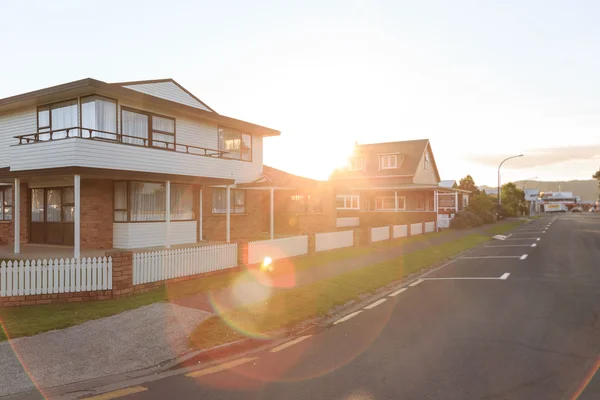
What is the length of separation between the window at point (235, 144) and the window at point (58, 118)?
7.47m

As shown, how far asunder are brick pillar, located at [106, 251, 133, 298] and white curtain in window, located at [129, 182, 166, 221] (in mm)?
6854

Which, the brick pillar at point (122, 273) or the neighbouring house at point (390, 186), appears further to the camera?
the neighbouring house at point (390, 186)

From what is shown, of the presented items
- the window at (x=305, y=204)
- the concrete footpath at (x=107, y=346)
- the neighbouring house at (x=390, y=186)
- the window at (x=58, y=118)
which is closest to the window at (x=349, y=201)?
the neighbouring house at (x=390, y=186)

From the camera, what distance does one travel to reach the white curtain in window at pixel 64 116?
55.0 ft

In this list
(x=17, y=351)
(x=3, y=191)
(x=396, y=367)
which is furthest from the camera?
(x=3, y=191)

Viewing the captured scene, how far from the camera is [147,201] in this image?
58.9ft

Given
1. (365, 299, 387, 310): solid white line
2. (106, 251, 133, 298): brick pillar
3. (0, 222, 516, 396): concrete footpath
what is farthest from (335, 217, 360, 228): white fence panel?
(106, 251, 133, 298): brick pillar

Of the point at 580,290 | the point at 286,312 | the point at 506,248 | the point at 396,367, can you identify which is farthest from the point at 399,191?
the point at 396,367

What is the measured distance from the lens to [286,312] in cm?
948

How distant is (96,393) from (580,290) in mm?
11938

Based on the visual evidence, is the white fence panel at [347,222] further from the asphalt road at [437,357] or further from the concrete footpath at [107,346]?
the concrete footpath at [107,346]

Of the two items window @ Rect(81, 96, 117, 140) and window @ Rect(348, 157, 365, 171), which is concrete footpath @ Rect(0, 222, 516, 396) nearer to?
window @ Rect(81, 96, 117, 140)

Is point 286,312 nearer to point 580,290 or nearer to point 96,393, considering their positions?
point 96,393

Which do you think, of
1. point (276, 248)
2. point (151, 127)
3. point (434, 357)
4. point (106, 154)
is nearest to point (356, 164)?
point (151, 127)
